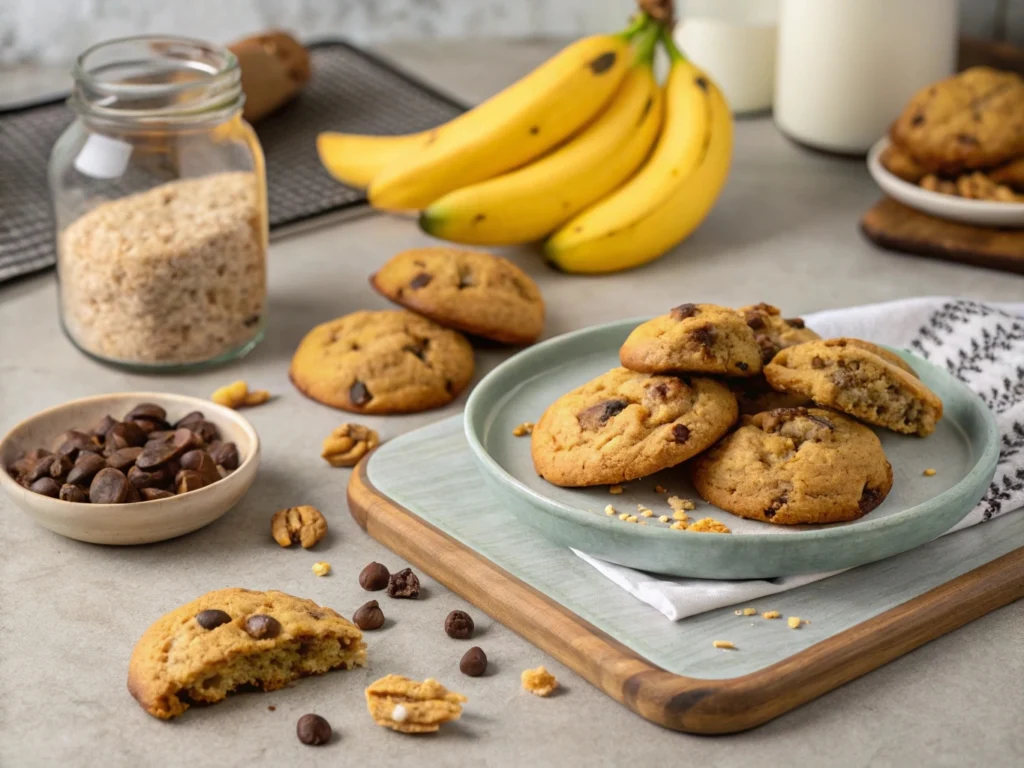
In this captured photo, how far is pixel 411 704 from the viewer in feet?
2.86

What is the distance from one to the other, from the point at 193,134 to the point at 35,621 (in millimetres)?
618

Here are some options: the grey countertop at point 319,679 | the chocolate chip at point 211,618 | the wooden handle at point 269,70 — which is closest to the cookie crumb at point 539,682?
the grey countertop at point 319,679

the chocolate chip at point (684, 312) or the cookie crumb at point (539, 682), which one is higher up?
the chocolate chip at point (684, 312)

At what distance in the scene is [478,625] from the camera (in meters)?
0.98

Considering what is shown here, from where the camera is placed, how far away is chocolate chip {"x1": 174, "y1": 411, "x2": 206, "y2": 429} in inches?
45.8

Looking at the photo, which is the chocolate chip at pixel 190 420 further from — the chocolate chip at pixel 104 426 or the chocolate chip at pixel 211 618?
the chocolate chip at pixel 211 618

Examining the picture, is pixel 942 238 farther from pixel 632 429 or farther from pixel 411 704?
pixel 411 704

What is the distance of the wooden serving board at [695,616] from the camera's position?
87cm

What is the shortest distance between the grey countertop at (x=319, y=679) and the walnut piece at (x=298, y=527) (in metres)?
0.01

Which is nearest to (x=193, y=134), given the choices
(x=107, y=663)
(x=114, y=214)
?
(x=114, y=214)

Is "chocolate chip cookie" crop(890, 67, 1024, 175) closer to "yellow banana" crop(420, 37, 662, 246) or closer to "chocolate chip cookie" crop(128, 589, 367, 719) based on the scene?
"yellow banana" crop(420, 37, 662, 246)

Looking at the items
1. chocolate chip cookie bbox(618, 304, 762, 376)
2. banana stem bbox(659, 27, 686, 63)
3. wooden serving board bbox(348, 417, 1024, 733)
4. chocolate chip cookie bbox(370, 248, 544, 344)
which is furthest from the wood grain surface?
banana stem bbox(659, 27, 686, 63)

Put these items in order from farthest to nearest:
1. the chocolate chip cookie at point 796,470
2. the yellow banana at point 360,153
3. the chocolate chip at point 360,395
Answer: the yellow banana at point 360,153
the chocolate chip at point 360,395
the chocolate chip cookie at point 796,470

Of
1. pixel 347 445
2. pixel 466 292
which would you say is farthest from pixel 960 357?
pixel 347 445
